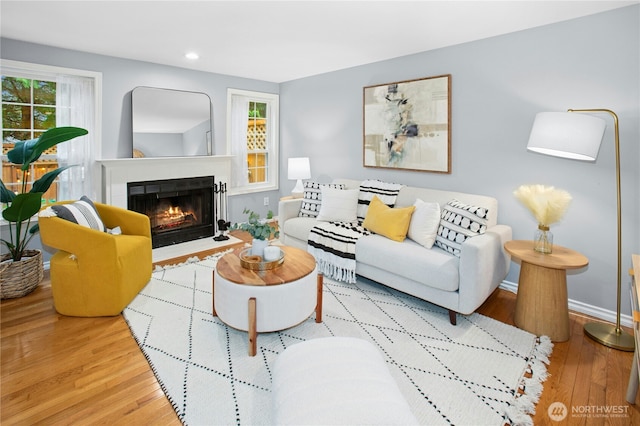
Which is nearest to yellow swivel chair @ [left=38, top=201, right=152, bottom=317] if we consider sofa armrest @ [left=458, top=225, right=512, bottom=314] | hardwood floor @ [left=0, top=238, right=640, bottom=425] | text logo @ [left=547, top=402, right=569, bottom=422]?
hardwood floor @ [left=0, top=238, right=640, bottom=425]

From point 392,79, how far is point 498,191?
1.72 metres

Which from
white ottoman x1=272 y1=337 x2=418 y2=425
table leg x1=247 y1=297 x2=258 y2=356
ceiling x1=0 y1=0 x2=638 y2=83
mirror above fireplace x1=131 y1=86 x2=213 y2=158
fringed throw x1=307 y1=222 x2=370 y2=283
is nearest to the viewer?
white ottoman x1=272 y1=337 x2=418 y2=425

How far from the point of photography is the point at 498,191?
3.32 metres

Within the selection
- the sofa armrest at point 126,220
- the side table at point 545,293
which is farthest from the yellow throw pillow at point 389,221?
the sofa armrest at point 126,220

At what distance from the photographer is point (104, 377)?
2.03m

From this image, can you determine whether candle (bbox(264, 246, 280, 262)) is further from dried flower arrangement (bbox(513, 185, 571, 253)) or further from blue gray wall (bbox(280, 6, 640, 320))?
blue gray wall (bbox(280, 6, 640, 320))

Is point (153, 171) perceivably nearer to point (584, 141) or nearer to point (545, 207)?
point (545, 207)

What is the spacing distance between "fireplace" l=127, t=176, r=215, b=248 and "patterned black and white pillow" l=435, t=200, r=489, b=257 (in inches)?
127

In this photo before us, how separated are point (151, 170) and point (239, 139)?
1410mm

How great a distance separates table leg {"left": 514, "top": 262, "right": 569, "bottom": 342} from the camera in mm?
2451

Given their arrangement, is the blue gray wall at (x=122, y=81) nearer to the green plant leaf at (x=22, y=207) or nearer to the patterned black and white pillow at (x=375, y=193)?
the green plant leaf at (x=22, y=207)

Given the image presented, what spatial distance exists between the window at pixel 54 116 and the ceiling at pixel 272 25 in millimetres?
321

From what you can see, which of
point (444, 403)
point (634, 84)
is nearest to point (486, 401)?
point (444, 403)

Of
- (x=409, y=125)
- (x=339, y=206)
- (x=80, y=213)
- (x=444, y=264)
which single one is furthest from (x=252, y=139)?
(x=444, y=264)
